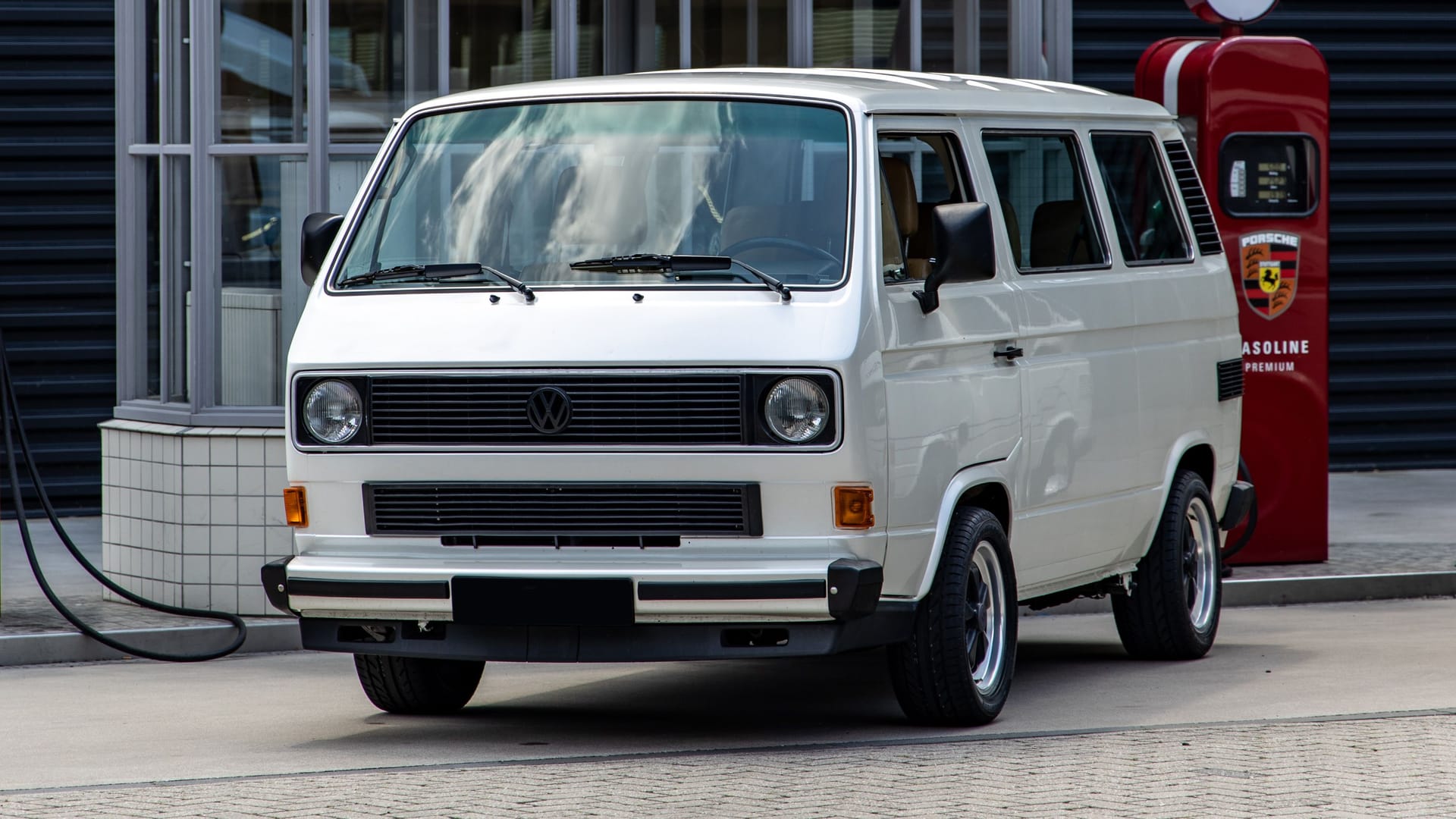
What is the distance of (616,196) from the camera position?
721 centimetres

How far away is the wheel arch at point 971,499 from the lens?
7.00m

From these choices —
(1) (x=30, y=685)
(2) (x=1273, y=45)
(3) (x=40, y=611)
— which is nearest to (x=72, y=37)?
(3) (x=40, y=611)

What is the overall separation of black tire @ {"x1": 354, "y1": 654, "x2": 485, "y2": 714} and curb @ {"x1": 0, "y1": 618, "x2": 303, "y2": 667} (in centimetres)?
206

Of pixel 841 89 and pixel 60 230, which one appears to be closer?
pixel 841 89

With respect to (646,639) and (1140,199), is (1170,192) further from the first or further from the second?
(646,639)

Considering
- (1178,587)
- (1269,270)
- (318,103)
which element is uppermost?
(318,103)

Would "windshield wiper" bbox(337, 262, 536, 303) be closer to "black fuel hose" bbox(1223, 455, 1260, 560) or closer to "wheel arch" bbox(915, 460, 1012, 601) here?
"wheel arch" bbox(915, 460, 1012, 601)

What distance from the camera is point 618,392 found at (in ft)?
22.1

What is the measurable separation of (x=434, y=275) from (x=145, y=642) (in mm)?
3223

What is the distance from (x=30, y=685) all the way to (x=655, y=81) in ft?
11.7

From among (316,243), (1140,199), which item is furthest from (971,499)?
(316,243)

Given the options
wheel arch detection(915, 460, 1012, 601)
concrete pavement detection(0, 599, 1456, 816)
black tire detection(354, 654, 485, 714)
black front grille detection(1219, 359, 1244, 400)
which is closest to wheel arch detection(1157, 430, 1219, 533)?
black front grille detection(1219, 359, 1244, 400)

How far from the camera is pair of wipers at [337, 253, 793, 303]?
687 centimetres

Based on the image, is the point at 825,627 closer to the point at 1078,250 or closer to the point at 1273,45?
the point at 1078,250
